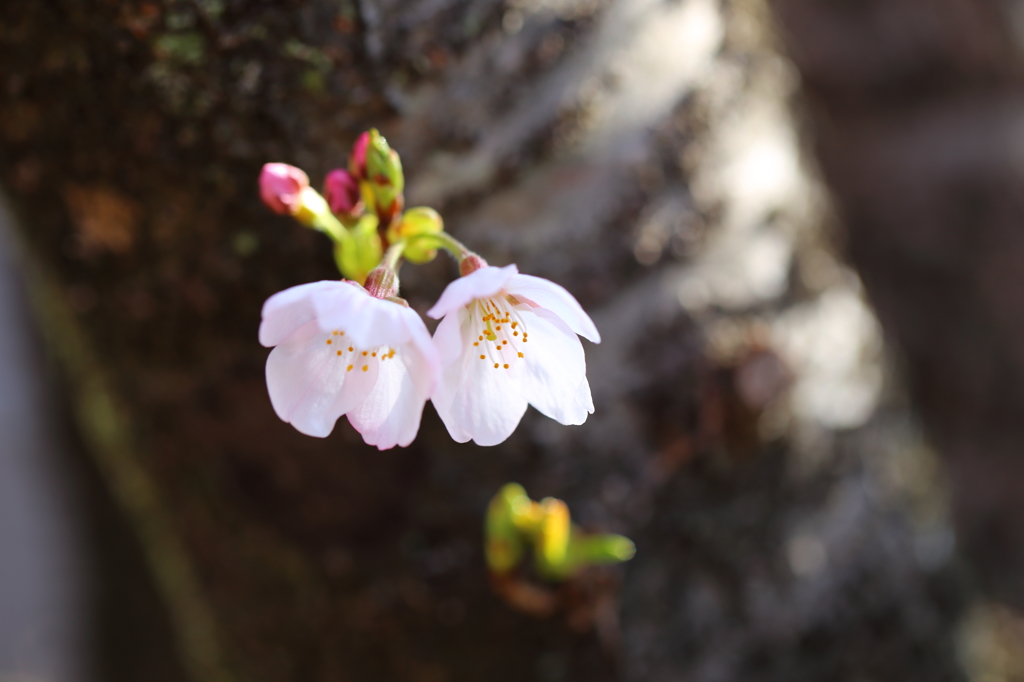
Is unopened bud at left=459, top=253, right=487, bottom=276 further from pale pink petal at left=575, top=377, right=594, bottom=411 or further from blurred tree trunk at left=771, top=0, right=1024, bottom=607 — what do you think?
blurred tree trunk at left=771, top=0, right=1024, bottom=607

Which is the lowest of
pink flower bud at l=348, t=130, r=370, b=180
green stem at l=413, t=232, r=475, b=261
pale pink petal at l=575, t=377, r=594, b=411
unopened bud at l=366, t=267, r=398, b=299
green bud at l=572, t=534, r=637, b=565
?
green bud at l=572, t=534, r=637, b=565

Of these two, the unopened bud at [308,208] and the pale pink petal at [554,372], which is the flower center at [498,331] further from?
the unopened bud at [308,208]

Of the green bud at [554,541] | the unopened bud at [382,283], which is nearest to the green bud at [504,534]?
the green bud at [554,541]

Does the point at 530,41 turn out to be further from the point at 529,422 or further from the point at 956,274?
the point at 956,274

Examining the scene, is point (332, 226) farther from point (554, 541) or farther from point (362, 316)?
point (554, 541)

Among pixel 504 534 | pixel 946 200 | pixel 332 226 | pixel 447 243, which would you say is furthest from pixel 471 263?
pixel 946 200

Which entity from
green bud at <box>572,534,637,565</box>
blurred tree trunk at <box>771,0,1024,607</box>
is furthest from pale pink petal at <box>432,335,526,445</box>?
blurred tree trunk at <box>771,0,1024,607</box>

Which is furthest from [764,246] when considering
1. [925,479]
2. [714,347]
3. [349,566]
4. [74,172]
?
[74,172]
